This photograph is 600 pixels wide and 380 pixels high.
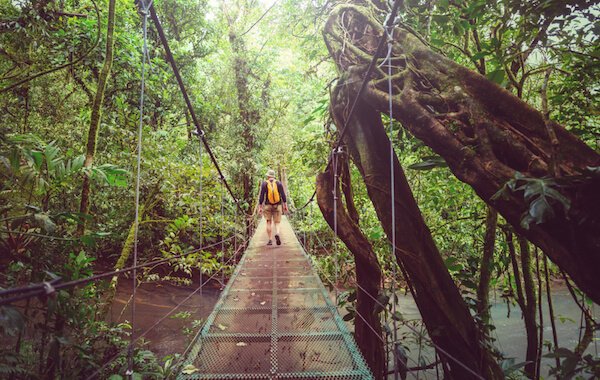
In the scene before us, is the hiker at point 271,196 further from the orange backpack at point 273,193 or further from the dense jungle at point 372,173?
the dense jungle at point 372,173

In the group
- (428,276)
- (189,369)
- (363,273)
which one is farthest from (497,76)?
(189,369)

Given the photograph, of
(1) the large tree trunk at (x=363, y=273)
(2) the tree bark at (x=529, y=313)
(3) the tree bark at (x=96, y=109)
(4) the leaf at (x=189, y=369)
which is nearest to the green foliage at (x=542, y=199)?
(4) the leaf at (x=189, y=369)

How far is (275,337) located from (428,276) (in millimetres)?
724

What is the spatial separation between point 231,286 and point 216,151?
9.26 feet

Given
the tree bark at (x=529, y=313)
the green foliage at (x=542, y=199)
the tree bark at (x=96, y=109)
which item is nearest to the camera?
the green foliage at (x=542, y=199)

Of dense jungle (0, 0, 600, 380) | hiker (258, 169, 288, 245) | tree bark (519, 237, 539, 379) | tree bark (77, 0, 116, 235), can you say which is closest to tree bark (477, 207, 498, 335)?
dense jungle (0, 0, 600, 380)

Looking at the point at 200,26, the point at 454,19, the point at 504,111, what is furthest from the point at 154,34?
the point at 504,111

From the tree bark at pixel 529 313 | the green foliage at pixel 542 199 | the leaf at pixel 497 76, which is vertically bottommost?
the tree bark at pixel 529 313

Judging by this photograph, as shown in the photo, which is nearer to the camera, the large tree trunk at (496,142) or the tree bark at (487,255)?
the large tree trunk at (496,142)

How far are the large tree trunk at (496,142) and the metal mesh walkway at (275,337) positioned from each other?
726mm

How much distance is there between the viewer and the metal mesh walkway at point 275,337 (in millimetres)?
1156

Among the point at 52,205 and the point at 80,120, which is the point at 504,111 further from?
the point at 80,120

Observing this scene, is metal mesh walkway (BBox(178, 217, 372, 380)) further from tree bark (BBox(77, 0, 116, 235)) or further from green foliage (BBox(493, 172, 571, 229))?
tree bark (BBox(77, 0, 116, 235))

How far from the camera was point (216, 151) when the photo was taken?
4.66 m
